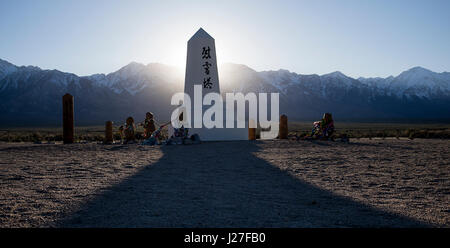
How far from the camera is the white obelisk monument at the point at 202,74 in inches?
595

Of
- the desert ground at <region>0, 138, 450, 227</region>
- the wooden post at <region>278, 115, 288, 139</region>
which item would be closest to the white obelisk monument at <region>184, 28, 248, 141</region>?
the wooden post at <region>278, 115, 288, 139</region>

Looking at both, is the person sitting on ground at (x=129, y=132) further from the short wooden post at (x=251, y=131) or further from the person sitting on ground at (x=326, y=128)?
the person sitting on ground at (x=326, y=128)

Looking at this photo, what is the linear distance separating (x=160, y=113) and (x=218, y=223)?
101366 mm

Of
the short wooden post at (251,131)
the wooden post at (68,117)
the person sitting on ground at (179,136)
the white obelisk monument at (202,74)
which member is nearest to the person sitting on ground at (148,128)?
Result: the person sitting on ground at (179,136)

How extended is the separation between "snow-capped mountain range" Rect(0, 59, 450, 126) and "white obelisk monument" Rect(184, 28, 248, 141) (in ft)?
282

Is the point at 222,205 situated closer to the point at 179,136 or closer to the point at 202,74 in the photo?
the point at 179,136

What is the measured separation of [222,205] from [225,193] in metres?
0.74

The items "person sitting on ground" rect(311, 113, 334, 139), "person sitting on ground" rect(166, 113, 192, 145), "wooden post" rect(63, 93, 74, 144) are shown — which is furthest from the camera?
"person sitting on ground" rect(311, 113, 334, 139)

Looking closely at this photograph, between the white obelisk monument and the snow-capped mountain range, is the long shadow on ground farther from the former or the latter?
the snow-capped mountain range

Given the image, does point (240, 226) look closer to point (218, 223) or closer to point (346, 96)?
point (218, 223)

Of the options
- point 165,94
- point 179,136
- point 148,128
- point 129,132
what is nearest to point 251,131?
point 179,136

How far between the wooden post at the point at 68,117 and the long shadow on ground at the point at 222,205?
331 inches

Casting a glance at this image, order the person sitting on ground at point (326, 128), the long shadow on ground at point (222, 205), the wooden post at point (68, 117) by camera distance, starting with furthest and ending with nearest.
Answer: the person sitting on ground at point (326, 128)
the wooden post at point (68, 117)
the long shadow on ground at point (222, 205)

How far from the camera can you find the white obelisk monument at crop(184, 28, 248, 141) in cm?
Answer: 1511
